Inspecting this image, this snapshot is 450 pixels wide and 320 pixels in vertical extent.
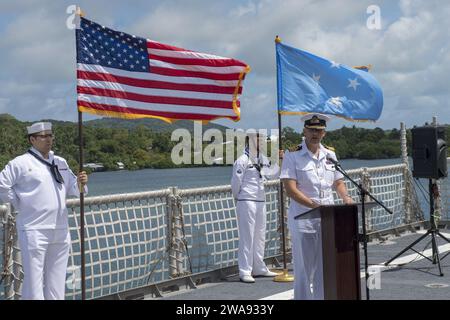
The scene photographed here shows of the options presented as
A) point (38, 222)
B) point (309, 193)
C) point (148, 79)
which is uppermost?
point (148, 79)

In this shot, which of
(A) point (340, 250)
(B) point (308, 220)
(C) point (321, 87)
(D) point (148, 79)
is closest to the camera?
(A) point (340, 250)

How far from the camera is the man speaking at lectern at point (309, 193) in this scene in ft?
20.2

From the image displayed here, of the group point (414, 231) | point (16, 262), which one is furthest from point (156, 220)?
point (414, 231)

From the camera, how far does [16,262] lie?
686 centimetres

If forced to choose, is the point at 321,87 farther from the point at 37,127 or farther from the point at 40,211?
the point at 40,211

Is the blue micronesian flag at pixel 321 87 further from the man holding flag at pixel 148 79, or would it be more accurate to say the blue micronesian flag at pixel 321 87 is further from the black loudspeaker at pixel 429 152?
the man holding flag at pixel 148 79

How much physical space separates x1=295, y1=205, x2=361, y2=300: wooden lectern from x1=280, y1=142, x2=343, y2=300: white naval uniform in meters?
0.49

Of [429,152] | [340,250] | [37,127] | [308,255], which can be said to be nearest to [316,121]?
[308,255]

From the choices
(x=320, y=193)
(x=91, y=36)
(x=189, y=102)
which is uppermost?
(x=91, y=36)

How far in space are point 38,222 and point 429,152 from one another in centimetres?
525

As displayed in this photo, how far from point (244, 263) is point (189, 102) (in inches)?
89.3

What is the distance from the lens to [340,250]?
556 centimetres

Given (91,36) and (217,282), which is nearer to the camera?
(91,36)
